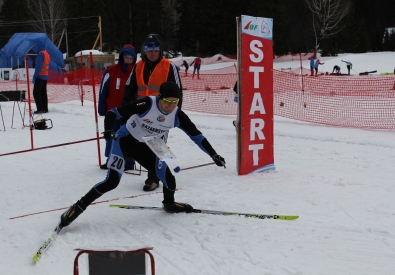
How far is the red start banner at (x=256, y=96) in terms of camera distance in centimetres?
632

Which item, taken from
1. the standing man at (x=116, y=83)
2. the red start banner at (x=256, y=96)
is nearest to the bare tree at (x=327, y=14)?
the red start banner at (x=256, y=96)

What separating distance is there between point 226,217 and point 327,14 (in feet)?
153

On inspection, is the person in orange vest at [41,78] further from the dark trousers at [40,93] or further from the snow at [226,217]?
the snow at [226,217]

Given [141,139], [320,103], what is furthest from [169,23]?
[141,139]

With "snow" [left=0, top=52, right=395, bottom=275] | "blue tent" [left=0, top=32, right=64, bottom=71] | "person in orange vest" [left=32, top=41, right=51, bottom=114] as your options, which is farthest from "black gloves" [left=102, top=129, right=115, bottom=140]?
"blue tent" [left=0, top=32, right=64, bottom=71]

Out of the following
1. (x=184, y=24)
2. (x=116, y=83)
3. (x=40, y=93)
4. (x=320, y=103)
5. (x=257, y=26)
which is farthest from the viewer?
(x=184, y=24)

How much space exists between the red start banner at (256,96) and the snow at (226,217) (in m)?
0.26

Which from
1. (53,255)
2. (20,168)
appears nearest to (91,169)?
(20,168)

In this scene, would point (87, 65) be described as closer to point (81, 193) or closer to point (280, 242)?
point (81, 193)

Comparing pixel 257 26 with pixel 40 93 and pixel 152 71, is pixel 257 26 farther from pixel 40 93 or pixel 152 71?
pixel 40 93

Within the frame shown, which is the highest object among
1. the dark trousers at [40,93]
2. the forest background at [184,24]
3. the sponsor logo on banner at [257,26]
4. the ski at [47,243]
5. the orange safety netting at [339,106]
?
the forest background at [184,24]

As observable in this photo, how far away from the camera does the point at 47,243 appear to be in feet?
13.6

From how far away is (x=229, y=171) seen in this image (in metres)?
6.87

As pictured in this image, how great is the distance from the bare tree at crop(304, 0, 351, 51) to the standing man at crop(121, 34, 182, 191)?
4216cm
